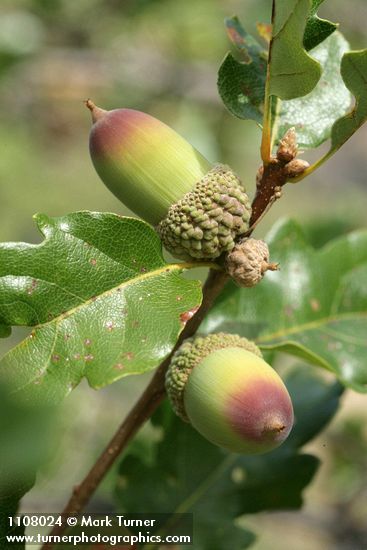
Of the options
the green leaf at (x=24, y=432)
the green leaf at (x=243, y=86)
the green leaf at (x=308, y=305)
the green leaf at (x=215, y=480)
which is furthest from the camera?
the green leaf at (x=215, y=480)

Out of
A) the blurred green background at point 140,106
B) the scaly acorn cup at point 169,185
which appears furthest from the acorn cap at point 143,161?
the blurred green background at point 140,106

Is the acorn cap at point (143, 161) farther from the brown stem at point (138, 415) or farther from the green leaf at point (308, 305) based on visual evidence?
the green leaf at point (308, 305)

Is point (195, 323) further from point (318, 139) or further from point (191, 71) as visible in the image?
point (191, 71)

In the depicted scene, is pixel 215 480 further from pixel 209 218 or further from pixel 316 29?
pixel 316 29

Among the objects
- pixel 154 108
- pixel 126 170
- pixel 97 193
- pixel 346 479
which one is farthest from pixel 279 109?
pixel 97 193

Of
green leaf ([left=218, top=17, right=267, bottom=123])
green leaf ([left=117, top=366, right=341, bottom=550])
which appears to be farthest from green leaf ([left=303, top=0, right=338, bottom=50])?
green leaf ([left=117, top=366, right=341, bottom=550])

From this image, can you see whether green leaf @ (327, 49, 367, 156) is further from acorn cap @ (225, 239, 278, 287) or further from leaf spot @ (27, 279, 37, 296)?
leaf spot @ (27, 279, 37, 296)
